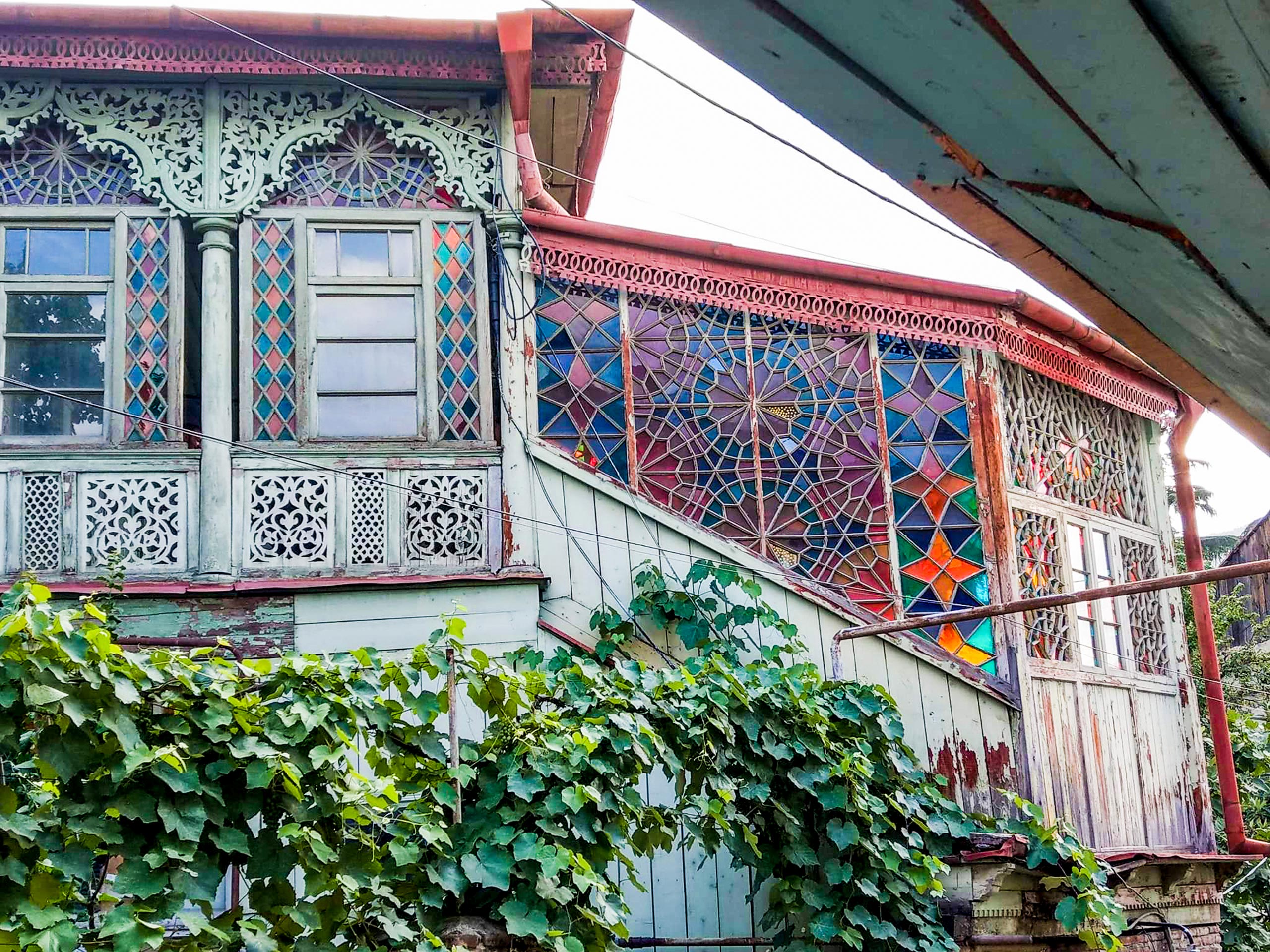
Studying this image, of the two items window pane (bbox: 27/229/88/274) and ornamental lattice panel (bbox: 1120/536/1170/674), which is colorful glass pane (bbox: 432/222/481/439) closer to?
window pane (bbox: 27/229/88/274)

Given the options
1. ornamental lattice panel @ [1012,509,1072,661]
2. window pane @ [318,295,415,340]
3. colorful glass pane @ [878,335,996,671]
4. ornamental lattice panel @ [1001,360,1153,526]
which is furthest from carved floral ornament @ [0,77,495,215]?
ornamental lattice panel @ [1012,509,1072,661]

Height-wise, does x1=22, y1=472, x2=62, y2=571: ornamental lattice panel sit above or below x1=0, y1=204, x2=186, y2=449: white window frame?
below

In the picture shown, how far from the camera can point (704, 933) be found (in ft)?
24.8

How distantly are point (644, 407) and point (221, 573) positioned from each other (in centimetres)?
284

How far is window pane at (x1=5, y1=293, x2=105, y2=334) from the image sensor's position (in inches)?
327

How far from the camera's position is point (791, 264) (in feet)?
28.9

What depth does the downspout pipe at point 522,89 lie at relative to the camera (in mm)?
8328

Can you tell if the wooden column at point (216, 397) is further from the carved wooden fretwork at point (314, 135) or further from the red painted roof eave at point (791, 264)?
the red painted roof eave at point (791, 264)

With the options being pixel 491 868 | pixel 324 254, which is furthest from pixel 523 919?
pixel 324 254

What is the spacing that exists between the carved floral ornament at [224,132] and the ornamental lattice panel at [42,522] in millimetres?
1916

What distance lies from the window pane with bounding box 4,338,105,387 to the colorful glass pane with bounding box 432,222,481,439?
214 centimetres

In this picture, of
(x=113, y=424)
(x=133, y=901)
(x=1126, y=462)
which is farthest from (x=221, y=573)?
(x=1126, y=462)

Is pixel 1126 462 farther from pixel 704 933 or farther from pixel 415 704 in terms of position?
pixel 415 704

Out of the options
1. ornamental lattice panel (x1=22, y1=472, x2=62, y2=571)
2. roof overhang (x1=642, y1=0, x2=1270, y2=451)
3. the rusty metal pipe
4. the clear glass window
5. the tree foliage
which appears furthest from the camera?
the clear glass window
